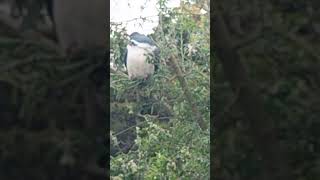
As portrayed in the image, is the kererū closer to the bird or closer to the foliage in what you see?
the foliage

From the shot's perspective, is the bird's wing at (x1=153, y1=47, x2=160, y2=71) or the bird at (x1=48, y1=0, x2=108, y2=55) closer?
the bird at (x1=48, y1=0, x2=108, y2=55)

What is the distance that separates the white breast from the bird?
0.84 feet

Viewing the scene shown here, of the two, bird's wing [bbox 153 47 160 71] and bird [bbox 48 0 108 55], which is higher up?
bird [bbox 48 0 108 55]

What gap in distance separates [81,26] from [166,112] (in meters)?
0.55

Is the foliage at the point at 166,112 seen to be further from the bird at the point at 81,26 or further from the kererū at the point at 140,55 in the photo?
the bird at the point at 81,26

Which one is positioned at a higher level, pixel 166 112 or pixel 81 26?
pixel 81 26

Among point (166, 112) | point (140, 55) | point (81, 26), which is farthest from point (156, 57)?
point (81, 26)

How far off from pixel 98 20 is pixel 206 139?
0.72m

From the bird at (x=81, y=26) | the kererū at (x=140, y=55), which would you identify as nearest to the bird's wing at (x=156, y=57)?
the kererū at (x=140, y=55)

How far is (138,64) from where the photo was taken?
232 cm

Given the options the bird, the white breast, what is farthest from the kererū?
the bird

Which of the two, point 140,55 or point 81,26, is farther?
point 140,55

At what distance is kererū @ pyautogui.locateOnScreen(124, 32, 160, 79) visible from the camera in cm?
231

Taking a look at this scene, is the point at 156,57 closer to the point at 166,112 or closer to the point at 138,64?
the point at 138,64
